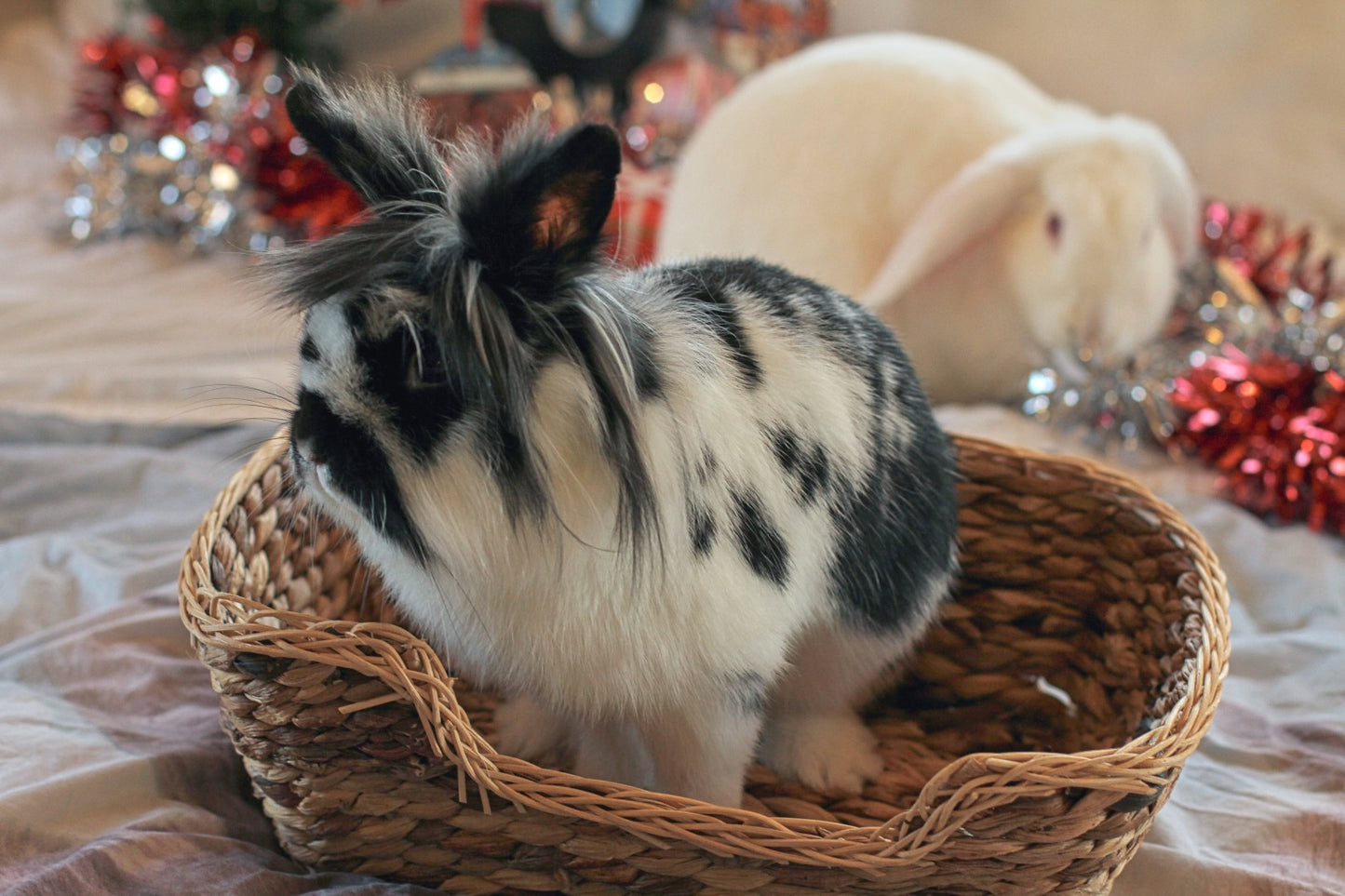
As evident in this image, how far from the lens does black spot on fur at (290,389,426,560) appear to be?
708 mm

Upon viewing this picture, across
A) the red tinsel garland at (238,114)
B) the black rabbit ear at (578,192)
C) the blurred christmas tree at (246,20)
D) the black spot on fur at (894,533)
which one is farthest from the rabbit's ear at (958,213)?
the blurred christmas tree at (246,20)

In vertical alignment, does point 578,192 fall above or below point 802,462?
above

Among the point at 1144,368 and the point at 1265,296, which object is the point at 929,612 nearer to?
the point at 1144,368

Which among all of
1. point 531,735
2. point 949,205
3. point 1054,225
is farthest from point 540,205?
point 1054,225

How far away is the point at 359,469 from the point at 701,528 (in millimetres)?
233

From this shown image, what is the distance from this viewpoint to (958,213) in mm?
1528

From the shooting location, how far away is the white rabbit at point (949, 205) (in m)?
1.55

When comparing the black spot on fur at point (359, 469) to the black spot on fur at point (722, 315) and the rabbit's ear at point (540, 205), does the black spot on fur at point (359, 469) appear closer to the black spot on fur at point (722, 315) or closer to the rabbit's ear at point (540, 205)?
the rabbit's ear at point (540, 205)

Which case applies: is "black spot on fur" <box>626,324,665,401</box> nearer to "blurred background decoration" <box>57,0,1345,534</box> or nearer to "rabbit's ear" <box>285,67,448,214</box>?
"rabbit's ear" <box>285,67,448,214</box>

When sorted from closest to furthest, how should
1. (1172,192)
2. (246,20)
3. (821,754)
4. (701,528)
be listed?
(701,528)
(821,754)
(1172,192)
(246,20)

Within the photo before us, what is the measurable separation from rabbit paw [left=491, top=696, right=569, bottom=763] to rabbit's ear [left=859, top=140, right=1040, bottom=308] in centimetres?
76

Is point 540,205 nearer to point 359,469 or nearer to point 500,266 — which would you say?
point 500,266

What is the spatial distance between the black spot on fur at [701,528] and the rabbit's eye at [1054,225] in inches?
39.2

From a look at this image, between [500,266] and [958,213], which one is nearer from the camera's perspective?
[500,266]
